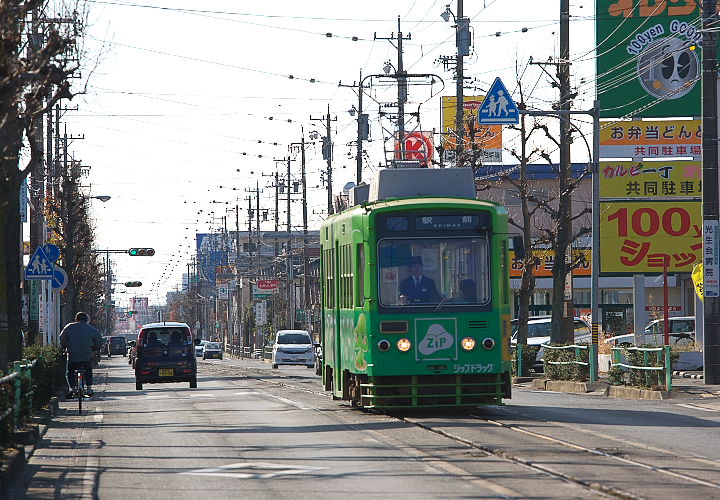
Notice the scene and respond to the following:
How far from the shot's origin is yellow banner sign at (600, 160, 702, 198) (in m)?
42.7

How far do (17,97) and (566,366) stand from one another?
18865 mm

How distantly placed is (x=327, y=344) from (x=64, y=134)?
49.7 metres

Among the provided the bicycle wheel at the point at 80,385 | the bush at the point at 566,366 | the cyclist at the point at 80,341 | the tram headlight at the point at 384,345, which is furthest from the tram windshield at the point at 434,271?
the bush at the point at 566,366

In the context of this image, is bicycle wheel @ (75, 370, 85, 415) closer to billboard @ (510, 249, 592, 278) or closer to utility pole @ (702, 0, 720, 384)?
utility pole @ (702, 0, 720, 384)

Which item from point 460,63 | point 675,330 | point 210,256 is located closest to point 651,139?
point 675,330

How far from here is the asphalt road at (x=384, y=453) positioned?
12352 millimetres

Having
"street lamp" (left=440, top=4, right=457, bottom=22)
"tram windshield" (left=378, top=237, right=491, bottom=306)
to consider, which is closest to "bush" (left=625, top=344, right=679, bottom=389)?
"tram windshield" (left=378, top=237, right=491, bottom=306)

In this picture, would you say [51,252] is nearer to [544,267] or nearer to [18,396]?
[18,396]

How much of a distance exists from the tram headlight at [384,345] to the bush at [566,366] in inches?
487

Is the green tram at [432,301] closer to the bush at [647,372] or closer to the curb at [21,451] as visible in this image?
the curb at [21,451]

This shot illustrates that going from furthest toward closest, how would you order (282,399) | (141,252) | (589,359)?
(141,252)
(589,359)
(282,399)

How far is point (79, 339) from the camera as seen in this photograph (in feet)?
87.5

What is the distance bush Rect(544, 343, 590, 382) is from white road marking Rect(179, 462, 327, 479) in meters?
17.8

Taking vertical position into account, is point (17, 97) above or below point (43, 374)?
above
